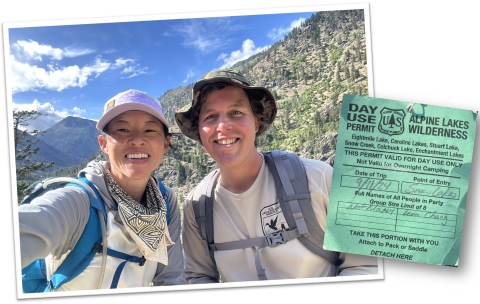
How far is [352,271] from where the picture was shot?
7.29 ft

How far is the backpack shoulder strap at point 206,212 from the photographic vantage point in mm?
2576

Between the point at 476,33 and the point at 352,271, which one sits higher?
the point at 476,33

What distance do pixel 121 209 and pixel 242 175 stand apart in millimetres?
908

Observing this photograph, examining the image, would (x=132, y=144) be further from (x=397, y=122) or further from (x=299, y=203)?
(x=397, y=122)

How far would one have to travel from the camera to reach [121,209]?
2158 mm

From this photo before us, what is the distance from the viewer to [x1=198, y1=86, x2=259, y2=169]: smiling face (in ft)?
7.76

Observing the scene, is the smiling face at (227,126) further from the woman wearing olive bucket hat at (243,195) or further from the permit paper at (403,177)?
the permit paper at (403,177)

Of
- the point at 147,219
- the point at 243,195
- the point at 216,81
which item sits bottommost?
the point at 147,219

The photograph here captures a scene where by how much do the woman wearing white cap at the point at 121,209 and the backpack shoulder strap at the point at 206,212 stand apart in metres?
0.25

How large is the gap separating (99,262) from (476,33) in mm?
2891

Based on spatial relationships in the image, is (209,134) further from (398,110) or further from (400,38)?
(400,38)

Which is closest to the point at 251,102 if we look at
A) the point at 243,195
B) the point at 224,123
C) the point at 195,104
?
the point at 224,123

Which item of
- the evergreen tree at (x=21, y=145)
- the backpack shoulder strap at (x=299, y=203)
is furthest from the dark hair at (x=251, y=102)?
the evergreen tree at (x=21, y=145)

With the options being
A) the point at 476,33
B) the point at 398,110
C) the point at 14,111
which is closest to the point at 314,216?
the point at 398,110
